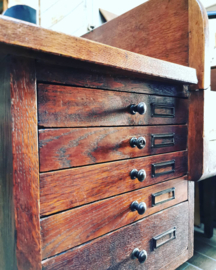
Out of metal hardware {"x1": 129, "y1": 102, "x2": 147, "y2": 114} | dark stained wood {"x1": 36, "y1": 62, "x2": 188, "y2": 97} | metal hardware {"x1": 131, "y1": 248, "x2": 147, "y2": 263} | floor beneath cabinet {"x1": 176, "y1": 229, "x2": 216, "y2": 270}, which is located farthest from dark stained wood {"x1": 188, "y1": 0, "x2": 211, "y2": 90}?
floor beneath cabinet {"x1": 176, "y1": 229, "x2": 216, "y2": 270}

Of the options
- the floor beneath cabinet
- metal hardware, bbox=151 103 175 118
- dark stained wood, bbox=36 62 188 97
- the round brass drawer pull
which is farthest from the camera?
the floor beneath cabinet

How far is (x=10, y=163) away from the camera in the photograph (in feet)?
1.39

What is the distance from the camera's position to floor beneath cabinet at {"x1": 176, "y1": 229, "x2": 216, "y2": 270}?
3.23 feet

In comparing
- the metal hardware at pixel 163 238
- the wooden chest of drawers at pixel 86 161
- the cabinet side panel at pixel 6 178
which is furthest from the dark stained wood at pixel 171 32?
the cabinet side panel at pixel 6 178

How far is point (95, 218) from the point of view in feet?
1.76

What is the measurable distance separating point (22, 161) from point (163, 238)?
1.86ft

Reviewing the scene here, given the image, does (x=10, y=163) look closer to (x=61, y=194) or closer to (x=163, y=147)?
(x=61, y=194)

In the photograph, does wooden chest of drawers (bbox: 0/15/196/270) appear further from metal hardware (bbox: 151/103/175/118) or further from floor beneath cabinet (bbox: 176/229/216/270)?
floor beneath cabinet (bbox: 176/229/216/270)

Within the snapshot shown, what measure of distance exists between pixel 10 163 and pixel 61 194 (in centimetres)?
13

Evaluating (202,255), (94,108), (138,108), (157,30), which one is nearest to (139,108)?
(138,108)

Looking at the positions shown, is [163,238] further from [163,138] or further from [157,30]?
[157,30]

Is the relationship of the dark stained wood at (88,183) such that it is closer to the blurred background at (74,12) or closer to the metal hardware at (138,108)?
the metal hardware at (138,108)

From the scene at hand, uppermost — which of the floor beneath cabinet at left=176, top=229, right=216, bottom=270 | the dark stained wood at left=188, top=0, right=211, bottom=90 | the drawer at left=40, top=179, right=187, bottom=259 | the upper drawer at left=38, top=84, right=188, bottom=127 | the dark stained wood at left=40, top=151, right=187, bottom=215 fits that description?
the dark stained wood at left=188, top=0, right=211, bottom=90

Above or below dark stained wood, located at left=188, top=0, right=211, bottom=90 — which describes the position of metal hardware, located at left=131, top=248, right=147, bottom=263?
below
